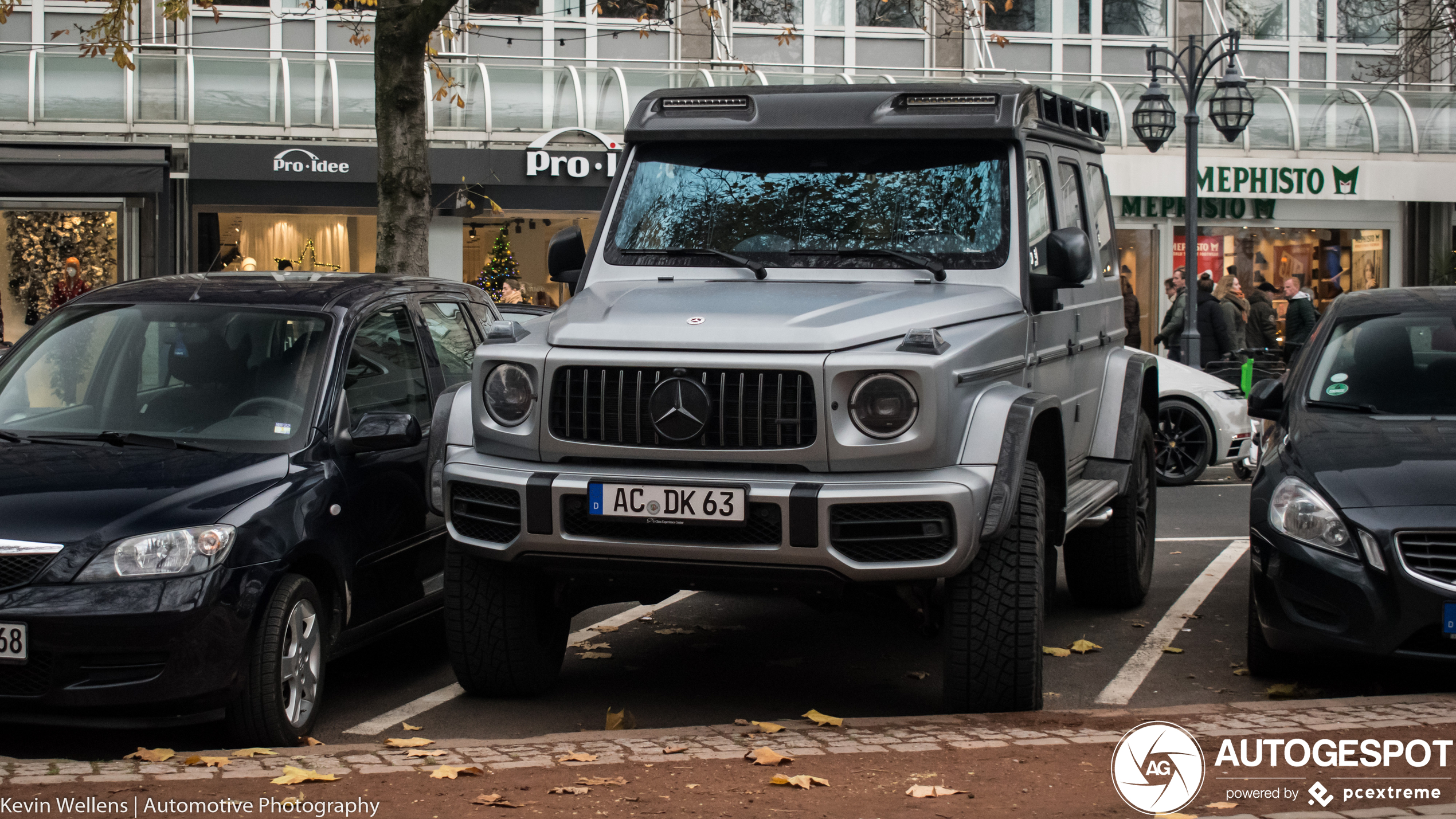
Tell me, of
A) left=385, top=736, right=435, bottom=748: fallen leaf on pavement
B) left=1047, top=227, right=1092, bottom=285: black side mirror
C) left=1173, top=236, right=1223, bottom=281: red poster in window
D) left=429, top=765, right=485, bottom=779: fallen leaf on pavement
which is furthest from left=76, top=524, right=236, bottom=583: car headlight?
left=1173, top=236, right=1223, bottom=281: red poster in window

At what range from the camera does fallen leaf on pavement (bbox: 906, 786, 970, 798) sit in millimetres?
4199

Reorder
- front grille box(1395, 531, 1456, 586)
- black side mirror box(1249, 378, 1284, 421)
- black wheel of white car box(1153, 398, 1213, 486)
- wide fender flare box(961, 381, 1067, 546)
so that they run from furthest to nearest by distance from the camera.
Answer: black wheel of white car box(1153, 398, 1213, 486) → black side mirror box(1249, 378, 1284, 421) → front grille box(1395, 531, 1456, 586) → wide fender flare box(961, 381, 1067, 546)

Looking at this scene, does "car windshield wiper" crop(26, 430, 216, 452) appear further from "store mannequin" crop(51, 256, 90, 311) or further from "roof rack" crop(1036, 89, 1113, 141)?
"store mannequin" crop(51, 256, 90, 311)

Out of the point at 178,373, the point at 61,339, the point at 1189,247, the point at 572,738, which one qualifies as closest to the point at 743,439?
the point at 572,738

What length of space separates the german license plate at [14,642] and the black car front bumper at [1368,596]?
4355 millimetres

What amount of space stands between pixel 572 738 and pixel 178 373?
230 centimetres

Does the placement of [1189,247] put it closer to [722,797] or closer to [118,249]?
[118,249]

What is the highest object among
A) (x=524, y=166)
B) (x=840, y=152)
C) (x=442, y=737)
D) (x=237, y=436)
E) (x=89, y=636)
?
(x=524, y=166)

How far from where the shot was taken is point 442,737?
17.6 ft

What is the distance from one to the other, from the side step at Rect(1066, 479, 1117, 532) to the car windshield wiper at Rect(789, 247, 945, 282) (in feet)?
3.60

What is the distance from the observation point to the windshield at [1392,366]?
6523 mm

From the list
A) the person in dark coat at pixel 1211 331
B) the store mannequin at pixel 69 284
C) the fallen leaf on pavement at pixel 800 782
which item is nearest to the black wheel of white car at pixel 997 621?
the fallen leaf on pavement at pixel 800 782

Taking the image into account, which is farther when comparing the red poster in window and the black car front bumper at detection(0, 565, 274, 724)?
the red poster in window

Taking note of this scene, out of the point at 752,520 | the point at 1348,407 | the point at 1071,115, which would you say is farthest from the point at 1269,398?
the point at 752,520
